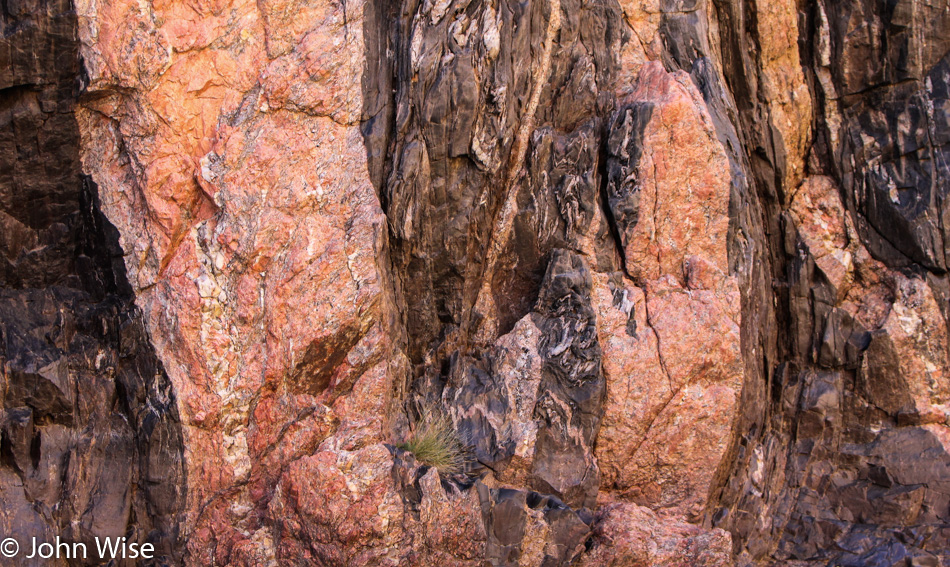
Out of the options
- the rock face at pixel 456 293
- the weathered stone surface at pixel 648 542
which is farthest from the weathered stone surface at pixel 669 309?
the weathered stone surface at pixel 648 542

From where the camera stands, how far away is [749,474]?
7516 millimetres

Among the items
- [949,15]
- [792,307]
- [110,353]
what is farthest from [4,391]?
[949,15]

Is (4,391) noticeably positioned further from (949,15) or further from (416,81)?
(949,15)

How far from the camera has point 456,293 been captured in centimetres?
718

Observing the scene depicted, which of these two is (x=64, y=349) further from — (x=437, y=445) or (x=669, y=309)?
(x=669, y=309)

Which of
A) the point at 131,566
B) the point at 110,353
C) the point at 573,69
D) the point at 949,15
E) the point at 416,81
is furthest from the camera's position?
the point at 949,15

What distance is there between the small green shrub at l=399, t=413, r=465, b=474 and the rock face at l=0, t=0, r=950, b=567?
0.25 feet

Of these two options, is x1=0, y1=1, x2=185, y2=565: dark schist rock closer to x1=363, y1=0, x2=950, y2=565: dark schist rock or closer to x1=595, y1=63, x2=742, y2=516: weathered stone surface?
x1=363, y1=0, x2=950, y2=565: dark schist rock

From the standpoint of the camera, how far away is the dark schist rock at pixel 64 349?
607cm

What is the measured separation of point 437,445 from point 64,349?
10.8ft

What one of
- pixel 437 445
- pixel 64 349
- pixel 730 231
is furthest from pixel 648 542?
pixel 64 349

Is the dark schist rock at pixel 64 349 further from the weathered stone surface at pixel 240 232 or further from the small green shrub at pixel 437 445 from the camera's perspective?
the small green shrub at pixel 437 445

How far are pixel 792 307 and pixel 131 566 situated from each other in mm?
6874

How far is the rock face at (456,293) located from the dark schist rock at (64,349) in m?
0.03
